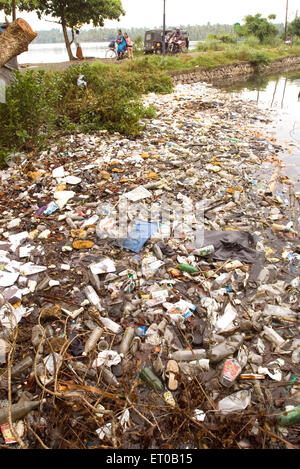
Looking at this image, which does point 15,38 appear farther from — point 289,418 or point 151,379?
point 289,418

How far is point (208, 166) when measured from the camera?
4430 mm

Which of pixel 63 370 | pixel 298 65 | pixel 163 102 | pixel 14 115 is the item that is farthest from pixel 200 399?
pixel 298 65

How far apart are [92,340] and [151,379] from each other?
0.47 metres

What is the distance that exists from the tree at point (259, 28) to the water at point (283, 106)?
1524cm

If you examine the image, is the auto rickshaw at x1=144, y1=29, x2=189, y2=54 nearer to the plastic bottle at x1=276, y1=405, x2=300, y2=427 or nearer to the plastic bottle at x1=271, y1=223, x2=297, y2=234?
the plastic bottle at x1=271, y1=223, x2=297, y2=234

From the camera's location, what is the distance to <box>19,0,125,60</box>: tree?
1330 centimetres

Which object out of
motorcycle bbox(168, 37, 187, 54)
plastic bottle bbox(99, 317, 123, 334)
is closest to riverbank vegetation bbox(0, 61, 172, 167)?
plastic bottle bbox(99, 317, 123, 334)

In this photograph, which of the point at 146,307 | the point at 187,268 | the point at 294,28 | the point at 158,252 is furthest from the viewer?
the point at 294,28

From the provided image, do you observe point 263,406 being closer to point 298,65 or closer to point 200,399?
point 200,399

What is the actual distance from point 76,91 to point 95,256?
4.40m

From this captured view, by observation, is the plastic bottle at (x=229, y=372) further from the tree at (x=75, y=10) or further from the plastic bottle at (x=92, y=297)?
Result: the tree at (x=75, y=10)

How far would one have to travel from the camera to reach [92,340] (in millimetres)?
1931

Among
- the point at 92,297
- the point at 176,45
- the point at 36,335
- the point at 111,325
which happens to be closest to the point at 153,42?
the point at 176,45

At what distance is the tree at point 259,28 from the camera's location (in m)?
26.2
